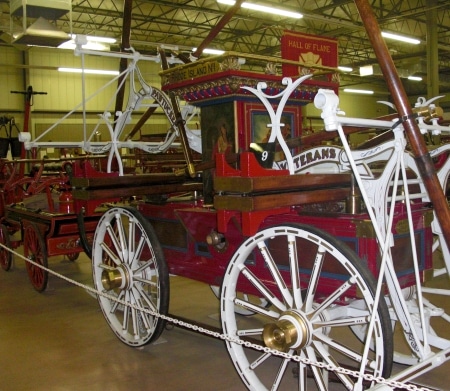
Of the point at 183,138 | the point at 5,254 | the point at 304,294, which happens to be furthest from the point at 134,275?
the point at 5,254

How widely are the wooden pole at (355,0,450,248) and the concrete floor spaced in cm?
138

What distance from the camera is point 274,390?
241cm

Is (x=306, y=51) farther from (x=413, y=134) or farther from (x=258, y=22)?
(x=258, y=22)

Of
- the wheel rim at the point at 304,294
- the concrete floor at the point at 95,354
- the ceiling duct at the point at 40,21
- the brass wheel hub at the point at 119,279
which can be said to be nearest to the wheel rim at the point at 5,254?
the concrete floor at the point at 95,354

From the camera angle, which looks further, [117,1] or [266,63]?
[117,1]

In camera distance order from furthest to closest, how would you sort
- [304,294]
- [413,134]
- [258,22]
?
[258,22]
[304,294]
[413,134]

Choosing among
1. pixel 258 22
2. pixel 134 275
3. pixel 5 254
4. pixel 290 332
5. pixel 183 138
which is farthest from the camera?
pixel 258 22

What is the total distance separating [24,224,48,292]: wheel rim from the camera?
5035 mm

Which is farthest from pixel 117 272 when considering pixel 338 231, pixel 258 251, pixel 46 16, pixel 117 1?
pixel 117 1

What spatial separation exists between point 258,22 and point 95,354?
44.9ft

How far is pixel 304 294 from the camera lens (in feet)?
8.43

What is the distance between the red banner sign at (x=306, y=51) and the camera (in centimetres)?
317

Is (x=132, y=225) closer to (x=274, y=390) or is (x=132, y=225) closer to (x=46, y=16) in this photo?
(x=274, y=390)

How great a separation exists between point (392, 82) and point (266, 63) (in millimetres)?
1235
